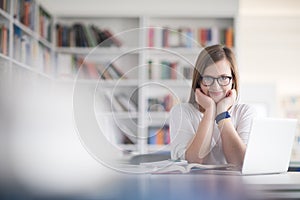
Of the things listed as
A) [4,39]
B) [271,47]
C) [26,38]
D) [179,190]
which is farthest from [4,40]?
[271,47]

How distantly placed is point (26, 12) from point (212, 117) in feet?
5.27

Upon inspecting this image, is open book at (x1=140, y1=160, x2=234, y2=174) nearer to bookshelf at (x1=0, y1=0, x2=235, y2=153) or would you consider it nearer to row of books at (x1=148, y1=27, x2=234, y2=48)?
bookshelf at (x1=0, y1=0, x2=235, y2=153)

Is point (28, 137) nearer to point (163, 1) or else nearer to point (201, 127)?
point (201, 127)

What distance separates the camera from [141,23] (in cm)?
296

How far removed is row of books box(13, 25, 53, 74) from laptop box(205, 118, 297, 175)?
5.24 ft

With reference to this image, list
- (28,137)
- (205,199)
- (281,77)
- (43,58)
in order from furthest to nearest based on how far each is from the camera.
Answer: (281,77) → (43,58) → (28,137) → (205,199)

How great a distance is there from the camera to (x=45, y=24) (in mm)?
2859

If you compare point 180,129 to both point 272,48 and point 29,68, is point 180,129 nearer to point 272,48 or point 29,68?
point 29,68

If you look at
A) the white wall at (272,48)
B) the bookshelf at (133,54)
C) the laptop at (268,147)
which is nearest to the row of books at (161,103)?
the bookshelf at (133,54)

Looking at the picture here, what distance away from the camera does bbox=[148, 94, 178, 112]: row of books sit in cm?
290

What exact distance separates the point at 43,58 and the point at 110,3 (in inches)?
21.5

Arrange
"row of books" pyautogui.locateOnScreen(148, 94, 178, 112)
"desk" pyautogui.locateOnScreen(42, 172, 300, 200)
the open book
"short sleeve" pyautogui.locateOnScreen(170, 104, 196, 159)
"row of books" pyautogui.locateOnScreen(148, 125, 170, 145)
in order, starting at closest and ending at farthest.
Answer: "desk" pyautogui.locateOnScreen(42, 172, 300, 200) → the open book → "short sleeve" pyautogui.locateOnScreen(170, 104, 196, 159) → "row of books" pyautogui.locateOnScreen(148, 125, 170, 145) → "row of books" pyautogui.locateOnScreen(148, 94, 178, 112)

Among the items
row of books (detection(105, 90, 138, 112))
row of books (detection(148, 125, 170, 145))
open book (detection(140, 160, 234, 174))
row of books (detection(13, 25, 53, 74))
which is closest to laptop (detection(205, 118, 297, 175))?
open book (detection(140, 160, 234, 174))

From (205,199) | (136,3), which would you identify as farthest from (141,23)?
(205,199)
